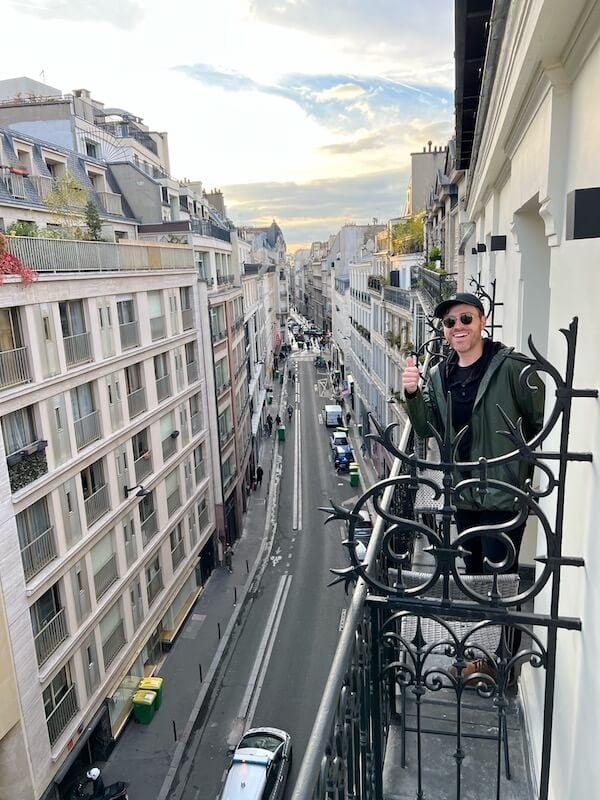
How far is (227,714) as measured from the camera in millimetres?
18703

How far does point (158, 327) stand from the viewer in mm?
22266

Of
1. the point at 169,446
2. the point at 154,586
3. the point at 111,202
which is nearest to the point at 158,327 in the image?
the point at 169,446

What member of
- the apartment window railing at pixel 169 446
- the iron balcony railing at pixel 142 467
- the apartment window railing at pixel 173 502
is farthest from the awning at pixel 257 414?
the iron balcony railing at pixel 142 467

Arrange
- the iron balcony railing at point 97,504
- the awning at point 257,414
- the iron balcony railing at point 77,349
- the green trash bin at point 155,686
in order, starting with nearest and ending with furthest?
1. the iron balcony railing at point 77,349
2. the iron balcony railing at point 97,504
3. the green trash bin at point 155,686
4. the awning at point 257,414

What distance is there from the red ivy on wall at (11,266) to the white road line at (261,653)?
14.4 meters

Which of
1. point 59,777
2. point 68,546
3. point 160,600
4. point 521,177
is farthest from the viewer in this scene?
point 160,600

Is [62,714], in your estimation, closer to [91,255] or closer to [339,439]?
[91,255]

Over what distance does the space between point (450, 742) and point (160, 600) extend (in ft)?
61.4

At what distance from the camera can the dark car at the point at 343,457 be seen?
3950 centimetres

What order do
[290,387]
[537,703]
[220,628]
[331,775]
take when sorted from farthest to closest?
[290,387]
[220,628]
[537,703]
[331,775]

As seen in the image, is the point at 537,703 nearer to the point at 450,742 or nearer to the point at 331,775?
the point at 450,742

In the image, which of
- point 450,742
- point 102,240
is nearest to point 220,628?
point 102,240

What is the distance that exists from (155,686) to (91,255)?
1364cm

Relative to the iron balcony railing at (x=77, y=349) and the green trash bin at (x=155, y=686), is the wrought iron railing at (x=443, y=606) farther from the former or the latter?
the green trash bin at (x=155, y=686)
